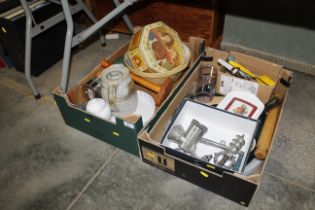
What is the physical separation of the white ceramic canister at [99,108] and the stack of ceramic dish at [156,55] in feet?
0.78

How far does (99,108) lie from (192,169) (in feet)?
1.41

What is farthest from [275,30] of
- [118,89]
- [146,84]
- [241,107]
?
[118,89]

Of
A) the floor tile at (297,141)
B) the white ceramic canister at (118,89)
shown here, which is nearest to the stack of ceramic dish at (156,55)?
the white ceramic canister at (118,89)

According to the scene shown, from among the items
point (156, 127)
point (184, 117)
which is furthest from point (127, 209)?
point (184, 117)

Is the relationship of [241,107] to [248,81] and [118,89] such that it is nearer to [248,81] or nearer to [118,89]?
[248,81]

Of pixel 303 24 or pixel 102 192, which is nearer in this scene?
pixel 102 192

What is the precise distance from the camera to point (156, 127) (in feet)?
3.53

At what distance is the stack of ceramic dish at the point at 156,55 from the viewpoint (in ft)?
4.05

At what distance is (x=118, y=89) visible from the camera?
3.58 ft

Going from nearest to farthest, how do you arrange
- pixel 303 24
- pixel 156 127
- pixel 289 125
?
pixel 156 127
pixel 289 125
pixel 303 24

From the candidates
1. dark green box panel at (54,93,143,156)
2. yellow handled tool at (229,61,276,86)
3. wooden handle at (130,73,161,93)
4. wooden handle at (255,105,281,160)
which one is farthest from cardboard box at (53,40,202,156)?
wooden handle at (255,105,281,160)

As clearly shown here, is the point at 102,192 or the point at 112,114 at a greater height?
the point at 112,114

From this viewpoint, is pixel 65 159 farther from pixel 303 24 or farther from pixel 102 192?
pixel 303 24

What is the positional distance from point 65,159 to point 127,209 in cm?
36
